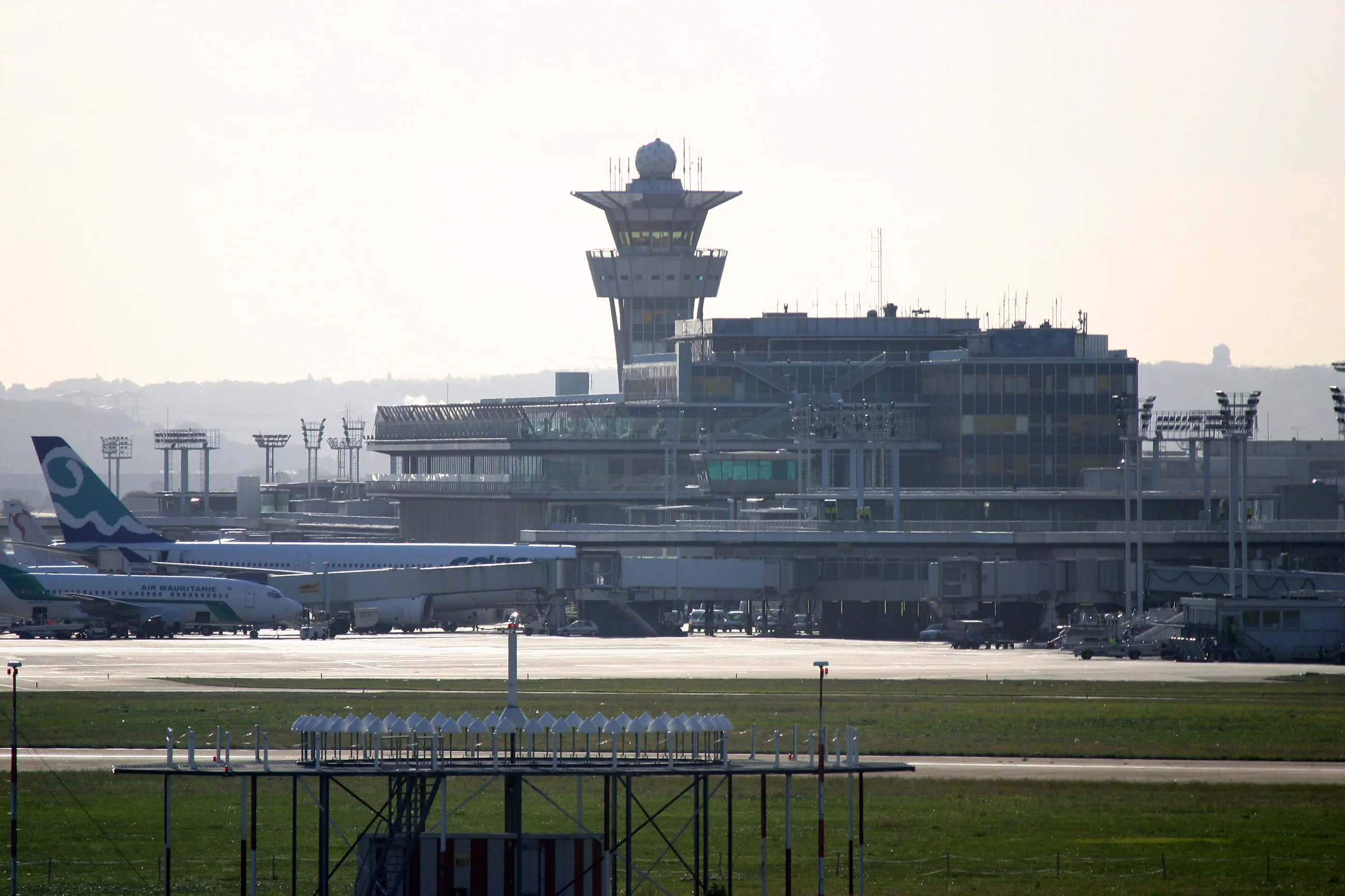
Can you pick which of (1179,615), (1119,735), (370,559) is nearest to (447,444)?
(370,559)

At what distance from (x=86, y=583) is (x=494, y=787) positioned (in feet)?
239

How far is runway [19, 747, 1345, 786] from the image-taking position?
5628 cm

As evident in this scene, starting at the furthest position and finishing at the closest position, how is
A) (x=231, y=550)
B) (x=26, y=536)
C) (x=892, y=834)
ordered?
(x=26, y=536)
(x=231, y=550)
(x=892, y=834)

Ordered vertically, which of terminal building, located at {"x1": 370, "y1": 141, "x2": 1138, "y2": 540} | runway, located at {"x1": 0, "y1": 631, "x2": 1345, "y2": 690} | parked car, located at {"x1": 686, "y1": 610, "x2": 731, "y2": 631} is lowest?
parked car, located at {"x1": 686, "y1": 610, "x2": 731, "y2": 631}

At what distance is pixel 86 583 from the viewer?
399 ft

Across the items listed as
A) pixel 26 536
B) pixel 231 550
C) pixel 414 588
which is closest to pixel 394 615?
pixel 414 588

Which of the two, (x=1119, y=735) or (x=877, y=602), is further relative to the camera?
(x=877, y=602)

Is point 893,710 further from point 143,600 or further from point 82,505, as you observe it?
point 82,505

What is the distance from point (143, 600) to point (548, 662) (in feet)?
117

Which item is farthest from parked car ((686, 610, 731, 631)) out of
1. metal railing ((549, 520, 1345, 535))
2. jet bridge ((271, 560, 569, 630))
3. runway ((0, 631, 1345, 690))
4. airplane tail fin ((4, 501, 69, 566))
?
airplane tail fin ((4, 501, 69, 566))

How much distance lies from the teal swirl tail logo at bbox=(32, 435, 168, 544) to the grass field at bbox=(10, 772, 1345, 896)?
8285 cm

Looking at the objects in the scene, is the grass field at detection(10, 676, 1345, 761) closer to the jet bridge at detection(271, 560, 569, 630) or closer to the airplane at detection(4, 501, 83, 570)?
the jet bridge at detection(271, 560, 569, 630)

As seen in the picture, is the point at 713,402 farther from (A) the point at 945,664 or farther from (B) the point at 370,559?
(A) the point at 945,664

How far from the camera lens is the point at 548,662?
326 ft
